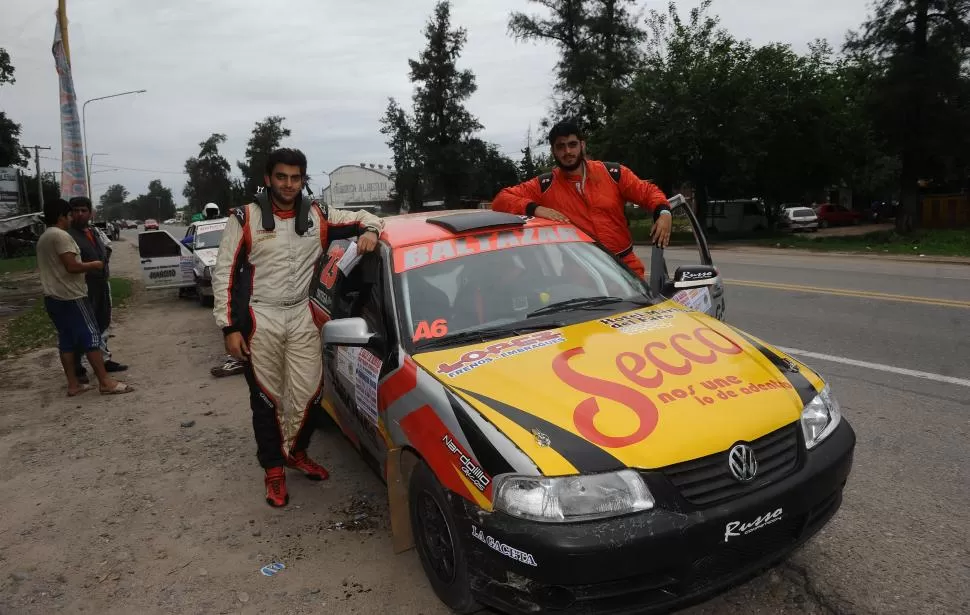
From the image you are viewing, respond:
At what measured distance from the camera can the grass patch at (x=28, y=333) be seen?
9.47 m

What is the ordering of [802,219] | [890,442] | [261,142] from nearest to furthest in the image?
[890,442]
[802,219]
[261,142]

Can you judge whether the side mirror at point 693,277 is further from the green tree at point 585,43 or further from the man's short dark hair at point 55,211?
the green tree at point 585,43

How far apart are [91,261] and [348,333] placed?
5151 millimetres

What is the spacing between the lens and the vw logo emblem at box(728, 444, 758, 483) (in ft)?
7.54

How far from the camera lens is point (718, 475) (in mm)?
2281

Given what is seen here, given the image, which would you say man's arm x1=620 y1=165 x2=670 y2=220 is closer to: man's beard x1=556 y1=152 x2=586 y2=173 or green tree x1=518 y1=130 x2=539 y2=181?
man's beard x1=556 y1=152 x2=586 y2=173

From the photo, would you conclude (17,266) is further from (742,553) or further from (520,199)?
(742,553)

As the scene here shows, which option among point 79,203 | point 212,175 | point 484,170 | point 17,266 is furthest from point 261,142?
point 79,203

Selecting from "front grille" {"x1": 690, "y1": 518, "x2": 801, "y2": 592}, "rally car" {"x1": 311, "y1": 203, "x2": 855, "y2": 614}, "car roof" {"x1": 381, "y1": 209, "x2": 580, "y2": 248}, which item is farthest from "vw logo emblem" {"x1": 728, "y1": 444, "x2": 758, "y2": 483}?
"car roof" {"x1": 381, "y1": 209, "x2": 580, "y2": 248}

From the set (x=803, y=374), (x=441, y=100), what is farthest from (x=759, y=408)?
(x=441, y=100)

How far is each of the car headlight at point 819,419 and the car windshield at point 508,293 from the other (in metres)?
1.01

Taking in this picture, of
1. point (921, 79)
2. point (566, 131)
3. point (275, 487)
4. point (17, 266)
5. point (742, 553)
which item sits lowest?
point (275, 487)

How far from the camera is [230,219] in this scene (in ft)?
12.4

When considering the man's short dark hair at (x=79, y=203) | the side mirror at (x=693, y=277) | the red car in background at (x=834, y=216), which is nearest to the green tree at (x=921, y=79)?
the red car in background at (x=834, y=216)
